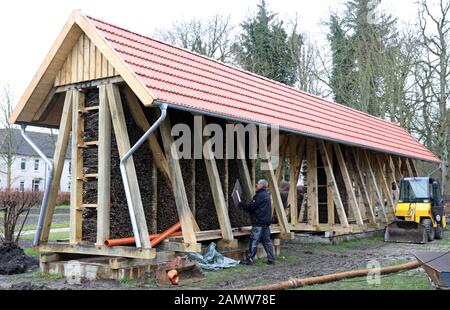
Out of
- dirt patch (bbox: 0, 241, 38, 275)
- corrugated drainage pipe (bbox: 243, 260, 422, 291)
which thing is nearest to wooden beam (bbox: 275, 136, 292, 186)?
corrugated drainage pipe (bbox: 243, 260, 422, 291)

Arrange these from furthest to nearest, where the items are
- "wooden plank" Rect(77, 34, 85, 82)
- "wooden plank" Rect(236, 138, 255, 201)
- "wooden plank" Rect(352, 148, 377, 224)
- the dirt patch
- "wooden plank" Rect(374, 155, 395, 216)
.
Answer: "wooden plank" Rect(374, 155, 395, 216) → "wooden plank" Rect(352, 148, 377, 224) → "wooden plank" Rect(236, 138, 255, 201) → the dirt patch → "wooden plank" Rect(77, 34, 85, 82)

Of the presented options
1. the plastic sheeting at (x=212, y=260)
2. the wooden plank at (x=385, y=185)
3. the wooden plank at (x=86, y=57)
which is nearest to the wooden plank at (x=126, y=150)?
the wooden plank at (x=86, y=57)

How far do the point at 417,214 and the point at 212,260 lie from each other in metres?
8.91

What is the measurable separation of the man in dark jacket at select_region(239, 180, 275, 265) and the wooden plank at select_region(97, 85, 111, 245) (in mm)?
2766

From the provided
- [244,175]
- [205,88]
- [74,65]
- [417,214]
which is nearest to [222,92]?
[205,88]

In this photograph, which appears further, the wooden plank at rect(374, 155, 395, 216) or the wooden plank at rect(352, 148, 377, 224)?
the wooden plank at rect(374, 155, 395, 216)

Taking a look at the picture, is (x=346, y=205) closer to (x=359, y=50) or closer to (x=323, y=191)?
(x=323, y=191)

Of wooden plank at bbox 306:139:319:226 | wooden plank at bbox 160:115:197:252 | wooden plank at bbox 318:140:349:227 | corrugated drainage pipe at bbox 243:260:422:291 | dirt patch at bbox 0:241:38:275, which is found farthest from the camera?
wooden plank at bbox 306:139:319:226

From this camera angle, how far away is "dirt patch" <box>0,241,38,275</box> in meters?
9.82

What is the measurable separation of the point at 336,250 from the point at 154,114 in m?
6.30

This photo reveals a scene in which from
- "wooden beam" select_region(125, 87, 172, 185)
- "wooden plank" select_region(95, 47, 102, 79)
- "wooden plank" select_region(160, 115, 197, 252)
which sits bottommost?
"wooden plank" select_region(160, 115, 197, 252)

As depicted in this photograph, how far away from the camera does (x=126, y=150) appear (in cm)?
876

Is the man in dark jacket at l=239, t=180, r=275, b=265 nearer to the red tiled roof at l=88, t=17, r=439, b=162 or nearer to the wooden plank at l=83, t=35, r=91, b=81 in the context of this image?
the red tiled roof at l=88, t=17, r=439, b=162

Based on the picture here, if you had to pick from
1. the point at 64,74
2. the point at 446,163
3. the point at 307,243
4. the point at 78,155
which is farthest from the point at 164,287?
the point at 446,163
